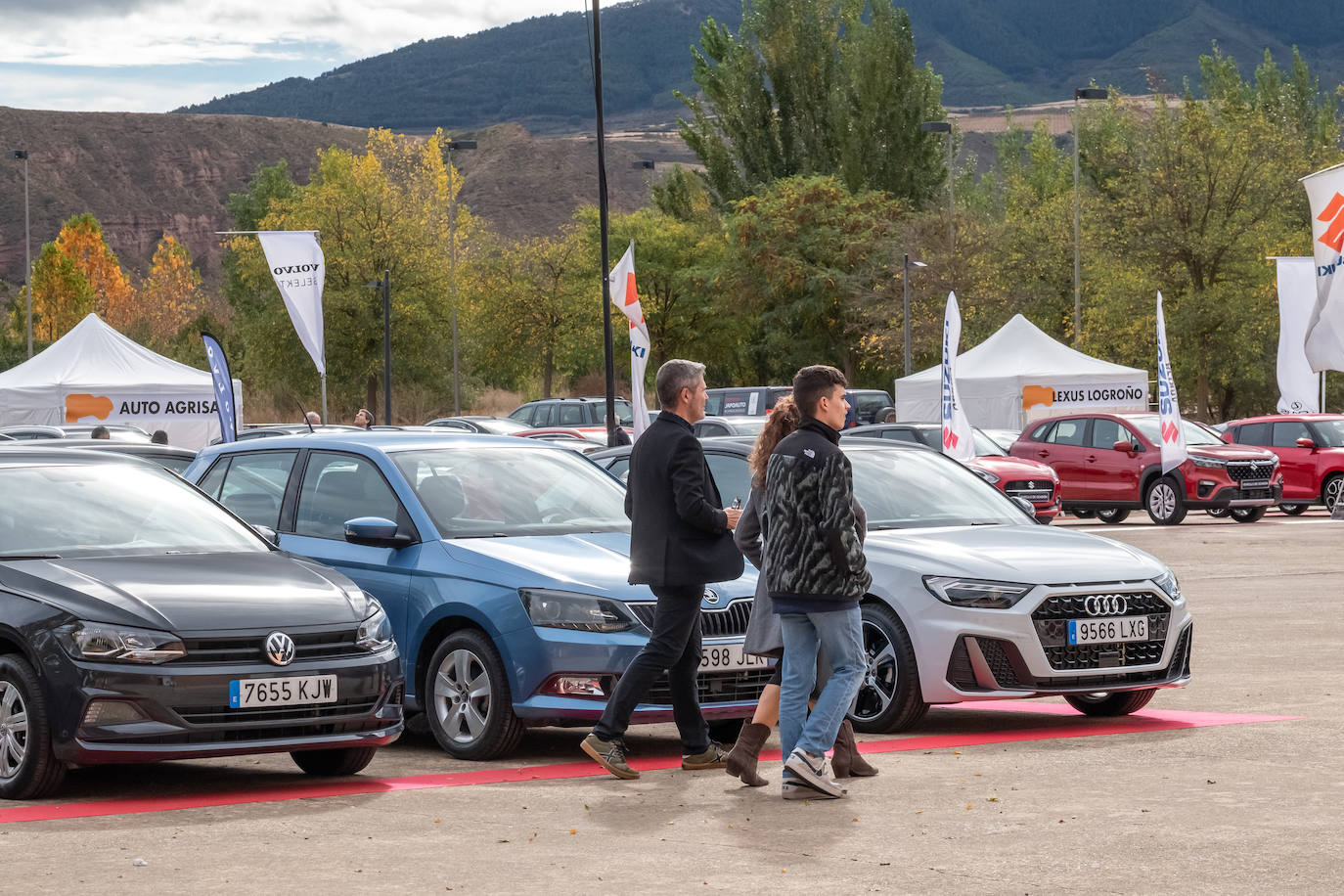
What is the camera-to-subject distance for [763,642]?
8680mm

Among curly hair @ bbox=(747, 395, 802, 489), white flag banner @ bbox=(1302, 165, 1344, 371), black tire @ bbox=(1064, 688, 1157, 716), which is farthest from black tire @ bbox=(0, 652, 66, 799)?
white flag banner @ bbox=(1302, 165, 1344, 371)

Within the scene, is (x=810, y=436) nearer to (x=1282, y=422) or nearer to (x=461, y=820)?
(x=461, y=820)

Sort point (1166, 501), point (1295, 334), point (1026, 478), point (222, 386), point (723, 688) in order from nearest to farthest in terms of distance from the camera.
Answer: point (723, 688) < point (222, 386) < point (1026, 478) < point (1166, 501) < point (1295, 334)

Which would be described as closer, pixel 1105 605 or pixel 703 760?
pixel 703 760

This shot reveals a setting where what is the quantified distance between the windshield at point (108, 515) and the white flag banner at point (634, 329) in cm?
1524

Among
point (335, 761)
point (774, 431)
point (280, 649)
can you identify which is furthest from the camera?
point (335, 761)

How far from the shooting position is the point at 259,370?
79.8 m

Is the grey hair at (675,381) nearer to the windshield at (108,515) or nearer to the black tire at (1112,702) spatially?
the windshield at (108,515)

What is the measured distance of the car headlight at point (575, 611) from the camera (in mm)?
A: 9336

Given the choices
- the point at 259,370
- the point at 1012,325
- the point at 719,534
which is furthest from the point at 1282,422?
the point at 259,370

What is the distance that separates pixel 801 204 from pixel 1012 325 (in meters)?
33.1

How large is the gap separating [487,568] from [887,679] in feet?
7.30

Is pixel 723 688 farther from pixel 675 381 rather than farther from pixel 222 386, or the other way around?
pixel 222 386

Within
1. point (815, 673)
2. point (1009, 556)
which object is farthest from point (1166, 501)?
point (815, 673)
